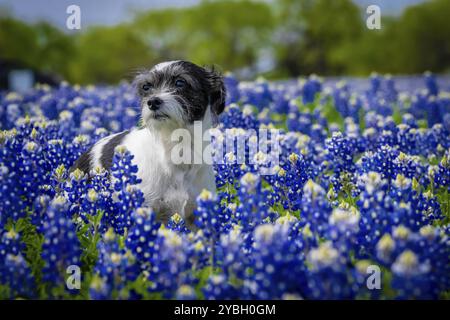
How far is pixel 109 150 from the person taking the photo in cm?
555

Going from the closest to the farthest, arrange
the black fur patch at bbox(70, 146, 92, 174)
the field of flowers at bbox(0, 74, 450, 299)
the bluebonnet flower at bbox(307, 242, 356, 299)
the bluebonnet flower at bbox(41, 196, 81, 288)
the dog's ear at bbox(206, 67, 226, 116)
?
the bluebonnet flower at bbox(307, 242, 356, 299) → the field of flowers at bbox(0, 74, 450, 299) → the bluebonnet flower at bbox(41, 196, 81, 288) → the dog's ear at bbox(206, 67, 226, 116) → the black fur patch at bbox(70, 146, 92, 174)

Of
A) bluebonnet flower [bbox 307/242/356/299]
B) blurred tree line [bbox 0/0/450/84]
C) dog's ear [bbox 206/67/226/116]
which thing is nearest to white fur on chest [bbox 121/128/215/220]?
dog's ear [bbox 206/67/226/116]

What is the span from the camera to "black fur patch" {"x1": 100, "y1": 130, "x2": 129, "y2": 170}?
5.44 m

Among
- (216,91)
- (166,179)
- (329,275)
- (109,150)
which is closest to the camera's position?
(329,275)

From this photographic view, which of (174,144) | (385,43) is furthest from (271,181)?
(385,43)

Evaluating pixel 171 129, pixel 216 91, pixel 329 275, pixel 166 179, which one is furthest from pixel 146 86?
pixel 329 275

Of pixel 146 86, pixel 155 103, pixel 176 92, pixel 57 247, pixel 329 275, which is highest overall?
pixel 146 86

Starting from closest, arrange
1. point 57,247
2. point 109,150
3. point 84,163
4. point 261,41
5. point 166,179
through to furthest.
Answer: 1. point 57,247
2. point 166,179
3. point 109,150
4. point 84,163
5. point 261,41

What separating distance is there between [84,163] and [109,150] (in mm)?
402

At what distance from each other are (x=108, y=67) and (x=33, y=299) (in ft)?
126

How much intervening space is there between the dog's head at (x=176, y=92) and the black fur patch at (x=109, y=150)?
2.26 feet

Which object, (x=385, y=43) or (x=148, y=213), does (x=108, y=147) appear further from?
(x=385, y=43)

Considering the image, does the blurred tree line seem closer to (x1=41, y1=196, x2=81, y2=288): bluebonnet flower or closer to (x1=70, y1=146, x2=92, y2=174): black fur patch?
(x1=70, y1=146, x2=92, y2=174): black fur patch

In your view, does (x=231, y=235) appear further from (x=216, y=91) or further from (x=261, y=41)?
(x=261, y=41)
